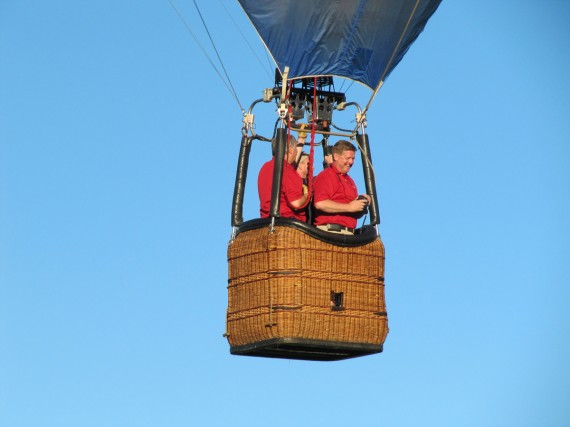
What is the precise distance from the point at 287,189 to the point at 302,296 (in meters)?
0.89

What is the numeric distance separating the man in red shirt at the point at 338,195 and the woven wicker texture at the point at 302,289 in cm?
25

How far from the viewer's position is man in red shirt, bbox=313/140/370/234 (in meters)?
13.6

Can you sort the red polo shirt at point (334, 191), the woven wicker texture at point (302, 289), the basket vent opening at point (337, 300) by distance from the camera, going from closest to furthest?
the woven wicker texture at point (302, 289), the basket vent opening at point (337, 300), the red polo shirt at point (334, 191)

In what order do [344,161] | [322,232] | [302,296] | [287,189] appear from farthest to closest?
[344,161]
[287,189]
[322,232]
[302,296]

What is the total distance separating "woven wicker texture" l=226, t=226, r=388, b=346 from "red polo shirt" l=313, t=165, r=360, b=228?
28 cm

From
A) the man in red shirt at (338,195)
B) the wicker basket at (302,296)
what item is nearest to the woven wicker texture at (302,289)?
the wicker basket at (302,296)

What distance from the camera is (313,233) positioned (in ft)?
44.2

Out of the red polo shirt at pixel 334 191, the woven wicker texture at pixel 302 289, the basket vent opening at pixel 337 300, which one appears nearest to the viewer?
the woven wicker texture at pixel 302 289

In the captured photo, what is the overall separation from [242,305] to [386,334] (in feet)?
3.92

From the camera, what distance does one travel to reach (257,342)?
13555 mm

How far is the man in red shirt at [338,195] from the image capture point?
13648 mm

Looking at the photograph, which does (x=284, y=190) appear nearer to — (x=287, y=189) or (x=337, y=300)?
(x=287, y=189)

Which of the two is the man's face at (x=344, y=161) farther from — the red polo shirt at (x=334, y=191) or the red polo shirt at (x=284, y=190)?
the red polo shirt at (x=284, y=190)

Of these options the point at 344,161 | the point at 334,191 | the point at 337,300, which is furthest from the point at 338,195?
the point at 337,300
